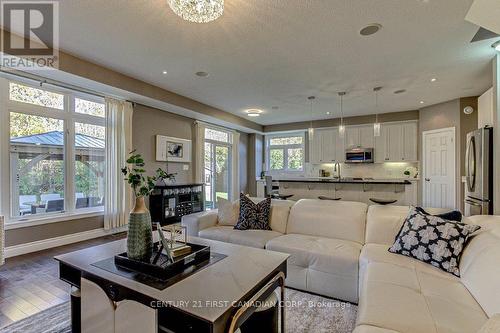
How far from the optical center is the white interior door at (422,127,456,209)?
5441mm

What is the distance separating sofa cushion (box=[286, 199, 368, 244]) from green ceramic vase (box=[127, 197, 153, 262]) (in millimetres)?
1890

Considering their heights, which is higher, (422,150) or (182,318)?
(422,150)

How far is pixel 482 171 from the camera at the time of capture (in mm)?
3525

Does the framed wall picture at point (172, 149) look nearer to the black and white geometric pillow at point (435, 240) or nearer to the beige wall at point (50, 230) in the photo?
the beige wall at point (50, 230)

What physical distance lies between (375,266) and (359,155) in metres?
5.74

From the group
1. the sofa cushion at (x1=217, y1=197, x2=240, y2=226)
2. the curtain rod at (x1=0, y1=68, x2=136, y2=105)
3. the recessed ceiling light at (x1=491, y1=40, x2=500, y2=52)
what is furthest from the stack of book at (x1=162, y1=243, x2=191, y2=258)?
the recessed ceiling light at (x1=491, y1=40, x2=500, y2=52)

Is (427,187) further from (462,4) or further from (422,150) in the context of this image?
(462,4)

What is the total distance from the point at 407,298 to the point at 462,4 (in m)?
2.70

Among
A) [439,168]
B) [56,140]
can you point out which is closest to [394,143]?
[439,168]

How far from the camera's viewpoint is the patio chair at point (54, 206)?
3.83 m

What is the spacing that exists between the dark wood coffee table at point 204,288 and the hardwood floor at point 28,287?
0.88 metres

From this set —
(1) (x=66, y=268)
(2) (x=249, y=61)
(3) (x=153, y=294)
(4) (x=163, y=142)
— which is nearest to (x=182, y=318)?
(3) (x=153, y=294)

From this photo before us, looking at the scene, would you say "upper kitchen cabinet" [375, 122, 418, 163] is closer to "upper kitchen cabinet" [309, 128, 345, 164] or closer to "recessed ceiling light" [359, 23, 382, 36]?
"upper kitchen cabinet" [309, 128, 345, 164]

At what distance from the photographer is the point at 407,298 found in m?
1.46
